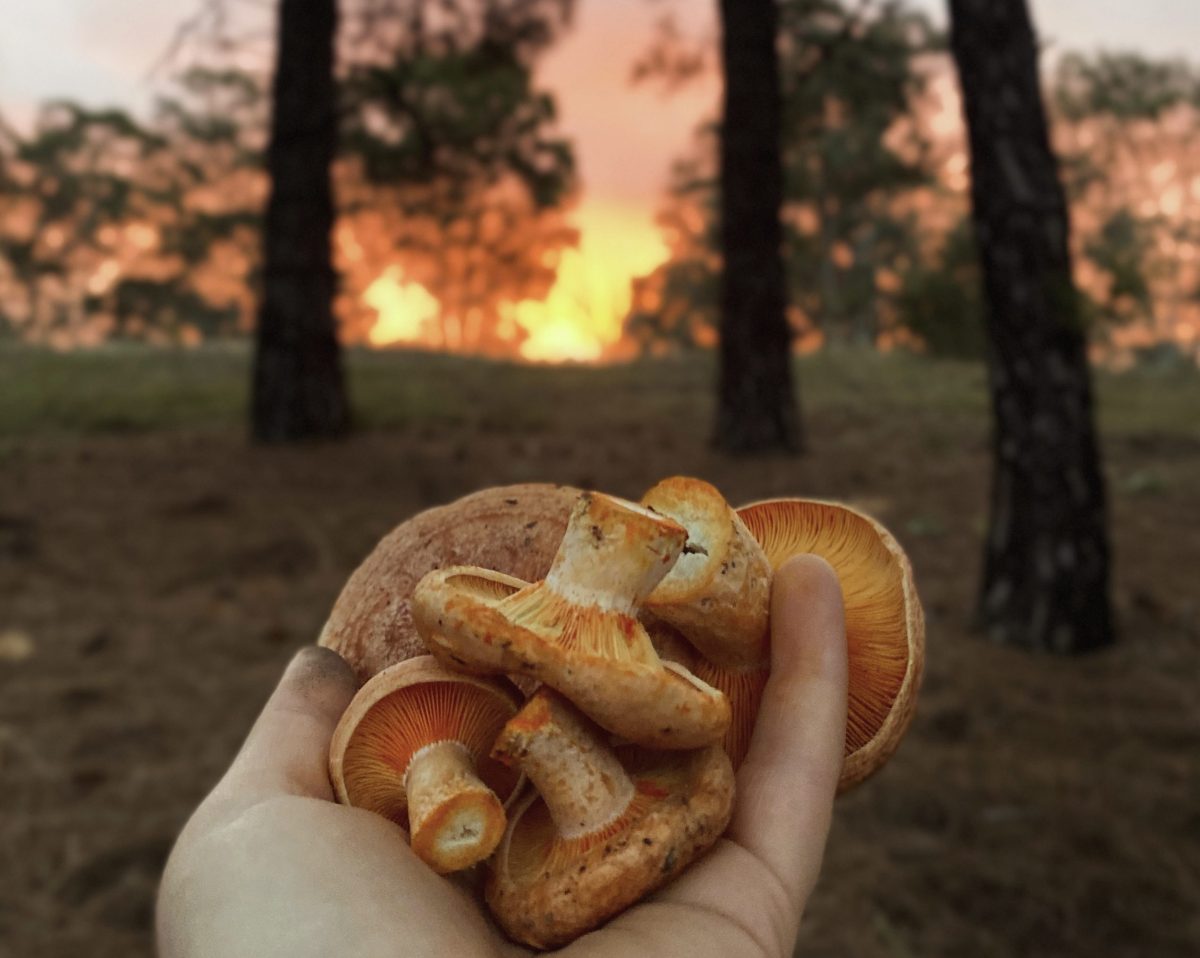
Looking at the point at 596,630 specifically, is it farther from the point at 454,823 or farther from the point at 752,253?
the point at 752,253

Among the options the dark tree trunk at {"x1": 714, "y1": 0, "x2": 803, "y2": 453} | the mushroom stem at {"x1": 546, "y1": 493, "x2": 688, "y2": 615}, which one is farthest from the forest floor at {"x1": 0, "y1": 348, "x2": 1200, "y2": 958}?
the mushroom stem at {"x1": 546, "y1": 493, "x2": 688, "y2": 615}

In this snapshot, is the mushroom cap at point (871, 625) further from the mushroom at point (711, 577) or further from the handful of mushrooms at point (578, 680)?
the mushroom at point (711, 577)

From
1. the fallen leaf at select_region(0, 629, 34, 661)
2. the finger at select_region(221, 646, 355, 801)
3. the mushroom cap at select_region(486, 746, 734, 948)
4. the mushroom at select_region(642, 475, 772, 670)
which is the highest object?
the mushroom at select_region(642, 475, 772, 670)

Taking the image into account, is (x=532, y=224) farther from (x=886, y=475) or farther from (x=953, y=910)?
(x=953, y=910)

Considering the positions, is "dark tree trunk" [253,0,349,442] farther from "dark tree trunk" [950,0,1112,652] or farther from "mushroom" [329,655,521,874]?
"mushroom" [329,655,521,874]

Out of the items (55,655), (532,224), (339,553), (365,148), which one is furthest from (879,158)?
(55,655)

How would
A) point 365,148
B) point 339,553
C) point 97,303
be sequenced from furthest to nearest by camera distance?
point 97,303, point 365,148, point 339,553

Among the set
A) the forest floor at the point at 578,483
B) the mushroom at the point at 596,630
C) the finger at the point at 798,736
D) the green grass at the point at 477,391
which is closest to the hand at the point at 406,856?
the finger at the point at 798,736
